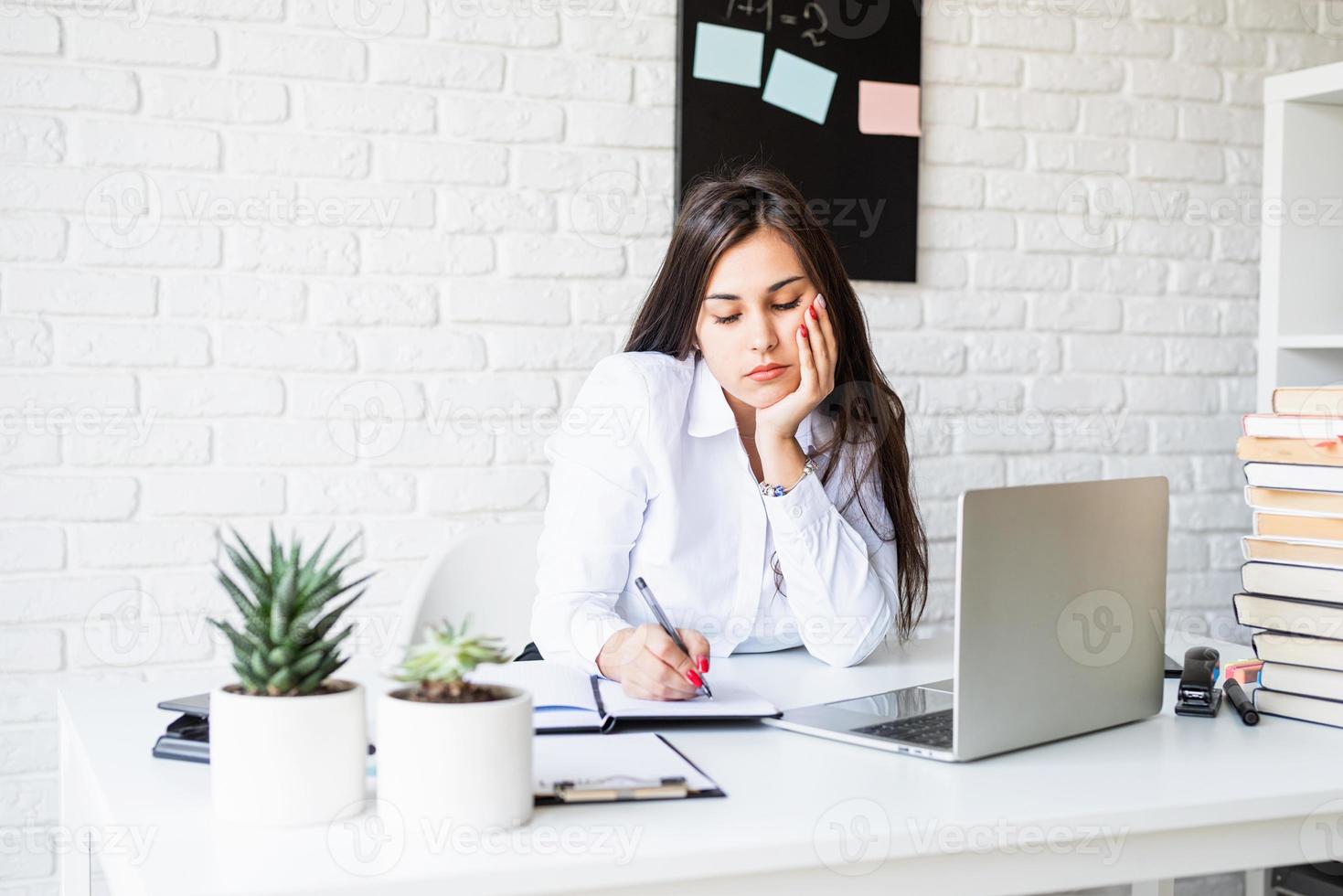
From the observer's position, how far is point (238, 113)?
199 cm

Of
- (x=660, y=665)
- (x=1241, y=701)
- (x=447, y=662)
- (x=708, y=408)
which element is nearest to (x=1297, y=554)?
(x=1241, y=701)

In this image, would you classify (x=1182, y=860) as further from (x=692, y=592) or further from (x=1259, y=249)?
(x=1259, y=249)

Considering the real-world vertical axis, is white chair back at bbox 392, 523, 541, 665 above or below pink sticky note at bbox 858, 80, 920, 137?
below

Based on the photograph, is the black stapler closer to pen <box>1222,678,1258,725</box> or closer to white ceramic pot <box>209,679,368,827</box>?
pen <box>1222,678,1258,725</box>

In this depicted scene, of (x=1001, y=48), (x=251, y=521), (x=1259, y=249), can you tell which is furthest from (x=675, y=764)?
(x=1259, y=249)

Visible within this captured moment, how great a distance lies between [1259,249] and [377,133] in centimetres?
182

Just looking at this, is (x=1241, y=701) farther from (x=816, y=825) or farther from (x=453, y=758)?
(x=453, y=758)

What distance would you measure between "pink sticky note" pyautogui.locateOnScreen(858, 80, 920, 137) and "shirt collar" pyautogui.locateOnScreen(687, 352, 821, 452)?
83 cm

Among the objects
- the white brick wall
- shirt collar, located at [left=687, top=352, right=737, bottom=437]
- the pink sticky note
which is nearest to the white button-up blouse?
shirt collar, located at [left=687, top=352, right=737, bottom=437]

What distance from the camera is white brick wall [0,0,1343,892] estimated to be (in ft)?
6.29

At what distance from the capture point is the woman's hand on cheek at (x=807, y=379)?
62.6 inches

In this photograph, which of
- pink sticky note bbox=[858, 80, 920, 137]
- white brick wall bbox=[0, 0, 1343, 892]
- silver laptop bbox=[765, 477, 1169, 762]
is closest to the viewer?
silver laptop bbox=[765, 477, 1169, 762]

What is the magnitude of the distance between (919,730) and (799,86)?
151 centimetres

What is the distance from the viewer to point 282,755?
2.64ft
